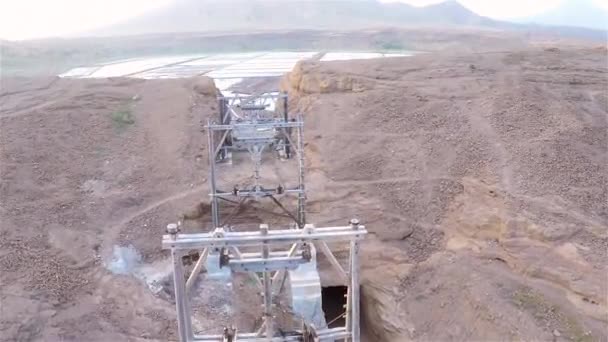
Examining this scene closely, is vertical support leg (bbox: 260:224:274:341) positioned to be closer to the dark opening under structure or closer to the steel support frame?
the steel support frame

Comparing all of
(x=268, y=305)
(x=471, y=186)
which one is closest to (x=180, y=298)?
(x=268, y=305)

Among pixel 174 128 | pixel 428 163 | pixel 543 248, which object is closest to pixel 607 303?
pixel 543 248

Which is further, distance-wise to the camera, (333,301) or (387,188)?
(387,188)

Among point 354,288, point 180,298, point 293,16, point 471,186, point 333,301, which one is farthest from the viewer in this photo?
point 293,16

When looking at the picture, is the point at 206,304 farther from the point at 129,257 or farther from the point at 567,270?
the point at 567,270

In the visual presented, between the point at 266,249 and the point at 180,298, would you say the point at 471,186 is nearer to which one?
the point at 266,249

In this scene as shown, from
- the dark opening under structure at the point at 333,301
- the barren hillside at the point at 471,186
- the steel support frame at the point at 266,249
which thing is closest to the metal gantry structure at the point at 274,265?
the steel support frame at the point at 266,249

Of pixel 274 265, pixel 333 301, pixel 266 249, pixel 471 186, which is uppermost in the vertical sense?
pixel 266 249

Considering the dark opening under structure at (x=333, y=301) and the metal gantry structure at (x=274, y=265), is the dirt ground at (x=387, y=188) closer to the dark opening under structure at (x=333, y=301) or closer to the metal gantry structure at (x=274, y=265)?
the dark opening under structure at (x=333, y=301)
